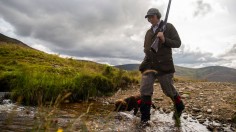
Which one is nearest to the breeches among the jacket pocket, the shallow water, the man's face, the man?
the man

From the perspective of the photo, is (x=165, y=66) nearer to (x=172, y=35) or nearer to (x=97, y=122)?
(x=172, y=35)

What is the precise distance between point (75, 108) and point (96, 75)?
10.8 ft

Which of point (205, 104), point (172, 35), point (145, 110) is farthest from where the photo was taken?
point (205, 104)

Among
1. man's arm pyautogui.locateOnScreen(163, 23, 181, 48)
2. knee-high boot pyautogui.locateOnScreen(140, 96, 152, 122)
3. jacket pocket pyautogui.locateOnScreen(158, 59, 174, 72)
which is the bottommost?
knee-high boot pyautogui.locateOnScreen(140, 96, 152, 122)

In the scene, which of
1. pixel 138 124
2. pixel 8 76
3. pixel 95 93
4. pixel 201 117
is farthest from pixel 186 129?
pixel 8 76

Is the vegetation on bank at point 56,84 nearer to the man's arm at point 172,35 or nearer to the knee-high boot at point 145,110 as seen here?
the knee-high boot at point 145,110

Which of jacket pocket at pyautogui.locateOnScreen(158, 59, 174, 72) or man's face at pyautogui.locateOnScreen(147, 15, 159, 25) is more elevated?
man's face at pyautogui.locateOnScreen(147, 15, 159, 25)

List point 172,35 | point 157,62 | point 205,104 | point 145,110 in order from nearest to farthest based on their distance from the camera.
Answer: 1. point 145,110
2. point 157,62
3. point 172,35
4. point 205,104

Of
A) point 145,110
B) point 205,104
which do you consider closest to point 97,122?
point 145,110

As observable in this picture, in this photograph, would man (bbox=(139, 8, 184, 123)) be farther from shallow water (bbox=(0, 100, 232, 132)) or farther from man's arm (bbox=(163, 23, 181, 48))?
shallow water (bbox=(0, 100, 232, 132))

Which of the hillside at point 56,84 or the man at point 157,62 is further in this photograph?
the hillside at point 56,84

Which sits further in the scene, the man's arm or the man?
the man's arm

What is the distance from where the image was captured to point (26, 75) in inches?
395

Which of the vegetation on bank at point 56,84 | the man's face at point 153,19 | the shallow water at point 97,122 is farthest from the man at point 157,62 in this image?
the vegetation on bank at point 56,84
